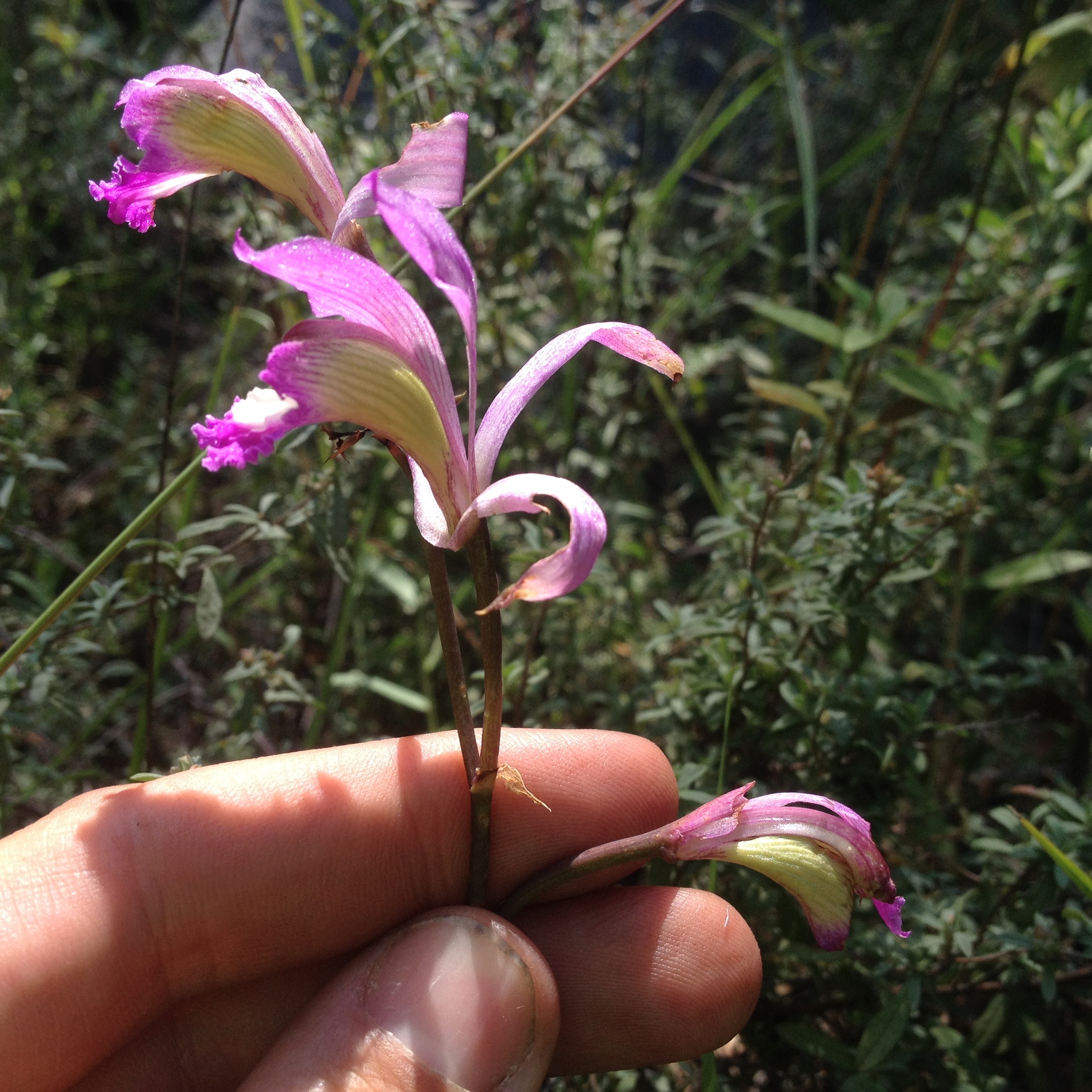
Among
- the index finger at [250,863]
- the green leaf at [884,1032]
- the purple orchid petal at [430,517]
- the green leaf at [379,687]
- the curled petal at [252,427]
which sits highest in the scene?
the curled petal at [252,427]

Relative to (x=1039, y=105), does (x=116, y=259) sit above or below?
below

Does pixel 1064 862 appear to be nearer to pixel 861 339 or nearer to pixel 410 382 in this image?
pixel 410 382

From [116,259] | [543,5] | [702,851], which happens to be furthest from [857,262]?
[116,259]

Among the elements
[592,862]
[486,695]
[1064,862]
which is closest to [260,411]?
[486,695]

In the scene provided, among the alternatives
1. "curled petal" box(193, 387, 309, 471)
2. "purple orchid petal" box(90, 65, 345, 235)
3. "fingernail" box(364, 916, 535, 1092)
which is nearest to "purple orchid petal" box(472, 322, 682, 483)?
"curled petal" box(193, 387, 309, 471)

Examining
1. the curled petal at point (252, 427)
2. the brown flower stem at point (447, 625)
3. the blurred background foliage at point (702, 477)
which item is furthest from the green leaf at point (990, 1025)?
the curled petal at point (252, 427)

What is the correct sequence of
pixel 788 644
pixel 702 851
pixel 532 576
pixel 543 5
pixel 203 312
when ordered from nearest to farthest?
1. pixel 532 576
2. pixel 702 851
3. pixel 788 644
4. pixel 543 5
5. pixel 203 312

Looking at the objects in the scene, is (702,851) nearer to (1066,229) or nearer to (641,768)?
(641,768)

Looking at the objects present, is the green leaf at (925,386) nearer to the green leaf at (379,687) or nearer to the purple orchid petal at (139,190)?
the green leaf at (379,687)

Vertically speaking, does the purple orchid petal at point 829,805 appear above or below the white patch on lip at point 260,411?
below
